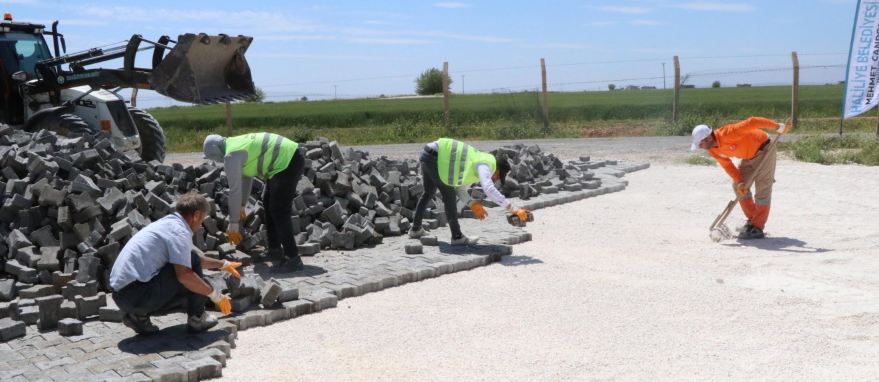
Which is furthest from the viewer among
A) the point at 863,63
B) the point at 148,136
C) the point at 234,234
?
the point at 863,63

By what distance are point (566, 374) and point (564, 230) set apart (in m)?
4.93

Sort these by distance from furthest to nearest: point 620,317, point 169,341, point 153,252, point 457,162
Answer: point 457,162
point 620,317
point 169,341
point 153,252

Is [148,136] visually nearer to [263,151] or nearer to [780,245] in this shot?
[263,151]

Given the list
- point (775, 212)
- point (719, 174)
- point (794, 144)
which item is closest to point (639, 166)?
point (719, 174)

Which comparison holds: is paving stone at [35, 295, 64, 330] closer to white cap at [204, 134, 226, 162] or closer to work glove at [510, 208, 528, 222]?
white cap at [204, 134, 226, 162]

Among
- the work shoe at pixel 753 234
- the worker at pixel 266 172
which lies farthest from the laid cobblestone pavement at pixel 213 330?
the work shoe at pixel 753 234

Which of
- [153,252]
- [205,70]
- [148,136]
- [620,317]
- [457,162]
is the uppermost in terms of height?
[205,70]

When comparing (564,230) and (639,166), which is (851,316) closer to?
(564,230)

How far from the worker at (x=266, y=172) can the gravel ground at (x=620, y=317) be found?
1.20 meters

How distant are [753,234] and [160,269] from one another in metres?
6.32

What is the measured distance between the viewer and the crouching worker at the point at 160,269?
5160 mm

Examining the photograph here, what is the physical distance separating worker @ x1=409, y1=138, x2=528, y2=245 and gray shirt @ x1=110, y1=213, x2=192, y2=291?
3.08 metres

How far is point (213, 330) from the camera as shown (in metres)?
5.50

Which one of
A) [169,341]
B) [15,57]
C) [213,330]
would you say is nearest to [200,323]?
[213,330]
